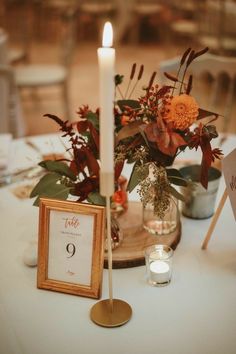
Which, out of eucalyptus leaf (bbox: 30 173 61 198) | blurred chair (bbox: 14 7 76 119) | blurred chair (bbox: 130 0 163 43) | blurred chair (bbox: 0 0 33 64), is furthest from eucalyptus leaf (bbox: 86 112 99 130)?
blurred chair (bbox: 130 0 163 43)

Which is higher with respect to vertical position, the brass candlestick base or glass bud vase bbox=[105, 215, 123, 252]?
glass bud vase bbox=[105, 215, 123, 252]

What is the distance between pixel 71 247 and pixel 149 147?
253 mm

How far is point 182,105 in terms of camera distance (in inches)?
34.9

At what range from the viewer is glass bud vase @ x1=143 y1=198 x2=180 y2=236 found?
108cm

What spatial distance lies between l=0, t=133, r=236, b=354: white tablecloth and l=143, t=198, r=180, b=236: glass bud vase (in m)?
0.05

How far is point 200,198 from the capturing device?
1145mm

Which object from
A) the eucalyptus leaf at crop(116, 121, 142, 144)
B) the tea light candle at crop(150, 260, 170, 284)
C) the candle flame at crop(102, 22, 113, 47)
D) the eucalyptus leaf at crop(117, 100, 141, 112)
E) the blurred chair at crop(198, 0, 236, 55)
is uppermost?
the blurred chair at crop(198, 0, 236, 55)

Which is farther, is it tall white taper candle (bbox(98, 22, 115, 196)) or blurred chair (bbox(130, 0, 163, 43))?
blurred chair (bbox(130, 0, 163, 43))

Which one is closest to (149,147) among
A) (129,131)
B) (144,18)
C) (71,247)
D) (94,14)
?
(129,131)

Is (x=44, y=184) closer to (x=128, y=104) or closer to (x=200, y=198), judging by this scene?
(x=128, y=104)

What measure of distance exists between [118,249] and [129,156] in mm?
206

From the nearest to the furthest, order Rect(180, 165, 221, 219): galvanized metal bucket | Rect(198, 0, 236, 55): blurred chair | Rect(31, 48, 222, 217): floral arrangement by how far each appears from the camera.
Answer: Rect(31, 48, 222, 217): floral arrangement, Rect(180, 165, 221, 219): galvanized metal bucket, Rect(198, 0, 236, 55): blurred chair

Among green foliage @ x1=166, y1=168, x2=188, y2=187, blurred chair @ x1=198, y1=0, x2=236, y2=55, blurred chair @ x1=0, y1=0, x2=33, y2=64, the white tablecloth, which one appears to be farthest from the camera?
blurred chair @ x1=198, y1=0, x2=236, y2=55

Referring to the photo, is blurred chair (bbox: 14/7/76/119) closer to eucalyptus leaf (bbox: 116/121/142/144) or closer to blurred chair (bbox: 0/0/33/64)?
blurred chair (bbox: 0/0/33/64)
